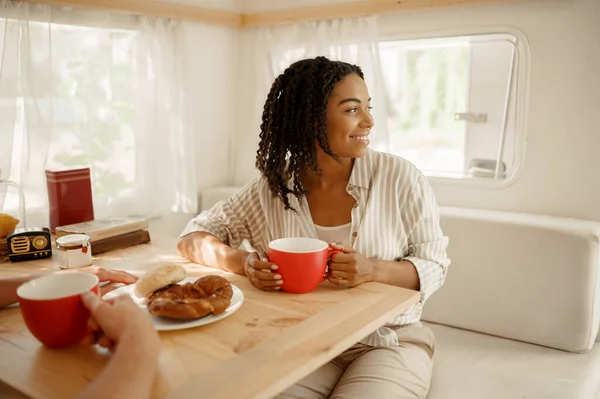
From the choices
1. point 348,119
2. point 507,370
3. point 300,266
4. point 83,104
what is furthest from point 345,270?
point 83,104

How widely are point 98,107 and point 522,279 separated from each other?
84.2 inches

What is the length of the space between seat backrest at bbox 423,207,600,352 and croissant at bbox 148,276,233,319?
1350mm

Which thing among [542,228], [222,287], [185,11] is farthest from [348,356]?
[185,11]

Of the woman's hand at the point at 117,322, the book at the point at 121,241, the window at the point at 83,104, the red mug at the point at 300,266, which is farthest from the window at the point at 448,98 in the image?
the woman's hand at the point at 117,322

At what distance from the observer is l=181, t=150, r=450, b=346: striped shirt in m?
1.60

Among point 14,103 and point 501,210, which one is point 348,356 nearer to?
point 501,210

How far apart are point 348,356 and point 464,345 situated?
2.60 feet

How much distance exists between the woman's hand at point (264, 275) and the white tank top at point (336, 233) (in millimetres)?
330

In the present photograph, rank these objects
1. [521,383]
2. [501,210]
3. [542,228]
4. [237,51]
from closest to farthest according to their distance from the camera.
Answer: [521,383]
[542,228]
[501,210]
[237,51]

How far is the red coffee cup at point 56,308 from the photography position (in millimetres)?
972

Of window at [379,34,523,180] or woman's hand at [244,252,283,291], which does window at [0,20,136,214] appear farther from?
woman's hand at [244,252,283,291]

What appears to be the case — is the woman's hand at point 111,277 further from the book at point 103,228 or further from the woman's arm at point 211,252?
the book at point 103,228

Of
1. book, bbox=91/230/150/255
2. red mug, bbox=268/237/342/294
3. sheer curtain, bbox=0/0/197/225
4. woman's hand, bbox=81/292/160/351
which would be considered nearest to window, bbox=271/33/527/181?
sheer curtain, bbox=0/0/197/225

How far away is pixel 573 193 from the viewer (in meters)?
2.33
